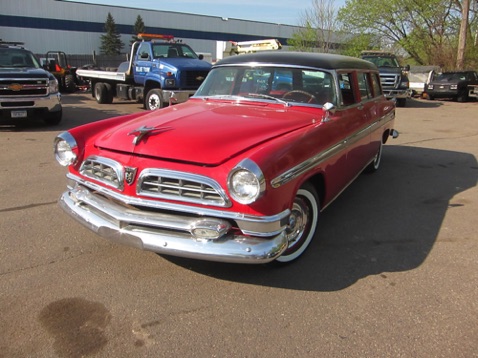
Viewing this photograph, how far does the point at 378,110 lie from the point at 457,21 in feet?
104

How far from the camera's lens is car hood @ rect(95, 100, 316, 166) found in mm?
3033

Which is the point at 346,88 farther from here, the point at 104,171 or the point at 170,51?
the point at 170,51

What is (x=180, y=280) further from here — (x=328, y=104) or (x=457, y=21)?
(x=457, y=21)

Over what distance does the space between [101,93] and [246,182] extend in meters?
15.0

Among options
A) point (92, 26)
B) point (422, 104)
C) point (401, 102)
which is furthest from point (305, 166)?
point (92, 26)

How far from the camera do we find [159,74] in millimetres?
12852

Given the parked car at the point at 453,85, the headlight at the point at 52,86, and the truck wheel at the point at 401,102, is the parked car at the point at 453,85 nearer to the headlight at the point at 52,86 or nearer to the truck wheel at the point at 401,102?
the truck wheel at the point at 401,102

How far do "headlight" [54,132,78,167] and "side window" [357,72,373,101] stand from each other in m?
3.40

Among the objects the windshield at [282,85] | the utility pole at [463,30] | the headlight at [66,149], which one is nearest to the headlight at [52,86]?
the windshield at [282,85]

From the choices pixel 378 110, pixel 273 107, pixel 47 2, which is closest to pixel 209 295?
pixel 273 107

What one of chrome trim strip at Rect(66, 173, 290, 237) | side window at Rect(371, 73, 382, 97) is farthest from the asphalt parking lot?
side window at Rect(371, 73, 382, 97)

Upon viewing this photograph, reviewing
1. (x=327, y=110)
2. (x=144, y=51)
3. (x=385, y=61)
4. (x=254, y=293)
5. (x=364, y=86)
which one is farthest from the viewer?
(x=385, y=61)

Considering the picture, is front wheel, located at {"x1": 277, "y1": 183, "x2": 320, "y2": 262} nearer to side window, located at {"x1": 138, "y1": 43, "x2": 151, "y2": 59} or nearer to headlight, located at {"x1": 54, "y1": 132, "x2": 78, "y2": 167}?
headlight, located at {"x1": 54, "y1": 132, "x2": 78, "y2": 167}

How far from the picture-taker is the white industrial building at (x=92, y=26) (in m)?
45.3
